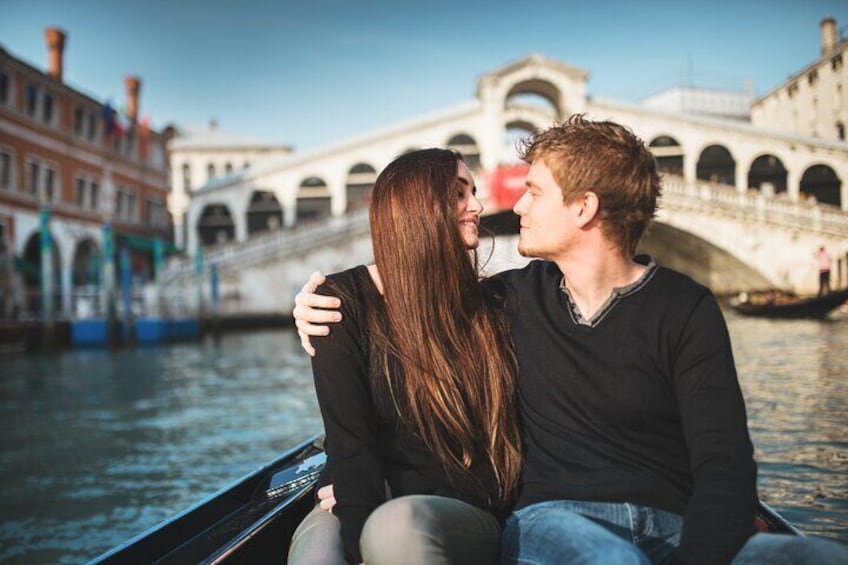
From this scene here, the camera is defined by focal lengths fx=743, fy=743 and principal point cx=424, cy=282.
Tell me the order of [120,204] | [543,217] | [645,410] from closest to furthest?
1. [645,410]
2. [543,217]
3. [120,204]

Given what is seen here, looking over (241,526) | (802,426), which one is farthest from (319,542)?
(802,426)

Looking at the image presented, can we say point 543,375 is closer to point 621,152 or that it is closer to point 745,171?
point 621,152

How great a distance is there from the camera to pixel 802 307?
10398 mm

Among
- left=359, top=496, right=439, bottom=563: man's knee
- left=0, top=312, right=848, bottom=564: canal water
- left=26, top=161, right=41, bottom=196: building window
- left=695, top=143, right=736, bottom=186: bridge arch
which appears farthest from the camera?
left=695, top=143, right=736, bottom=186: bridge arch

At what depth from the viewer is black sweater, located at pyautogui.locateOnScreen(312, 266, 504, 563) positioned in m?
1.06

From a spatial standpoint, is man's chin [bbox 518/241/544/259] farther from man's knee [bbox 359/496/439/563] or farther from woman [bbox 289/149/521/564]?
man's knee [bbox 359/496/439/563]

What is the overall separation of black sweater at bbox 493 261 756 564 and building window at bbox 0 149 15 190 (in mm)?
14444

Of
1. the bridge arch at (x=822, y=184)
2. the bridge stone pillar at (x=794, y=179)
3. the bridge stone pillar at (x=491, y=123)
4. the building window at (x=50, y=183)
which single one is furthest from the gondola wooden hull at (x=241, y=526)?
the bridge stone pillar at (x=794, y=179)

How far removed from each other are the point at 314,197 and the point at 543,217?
19.9 metres

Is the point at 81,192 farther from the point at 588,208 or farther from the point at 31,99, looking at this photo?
the point at 588,208

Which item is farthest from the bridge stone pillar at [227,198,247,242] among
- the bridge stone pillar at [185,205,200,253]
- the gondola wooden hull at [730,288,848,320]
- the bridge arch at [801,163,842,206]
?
the bridge arch at [801,163,842,206]

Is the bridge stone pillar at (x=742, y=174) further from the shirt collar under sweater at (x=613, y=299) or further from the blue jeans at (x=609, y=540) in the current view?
the blue jeans at (x=609, y=540)

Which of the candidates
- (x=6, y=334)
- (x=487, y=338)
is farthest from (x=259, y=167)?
(x=487, y=338)

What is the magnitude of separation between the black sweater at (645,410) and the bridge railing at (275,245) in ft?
46.2
